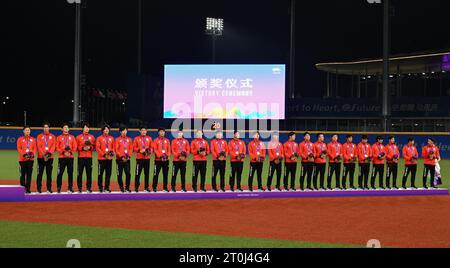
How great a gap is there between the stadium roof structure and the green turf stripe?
43.5 metres

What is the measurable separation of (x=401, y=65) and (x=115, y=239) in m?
48.7

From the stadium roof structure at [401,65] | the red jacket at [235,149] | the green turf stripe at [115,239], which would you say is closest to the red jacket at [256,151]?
the red jacket at [235,149]

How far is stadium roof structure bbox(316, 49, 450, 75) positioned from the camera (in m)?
52.5

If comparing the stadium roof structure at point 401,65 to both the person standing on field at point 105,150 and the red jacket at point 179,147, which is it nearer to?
the red jacket at point 179,147

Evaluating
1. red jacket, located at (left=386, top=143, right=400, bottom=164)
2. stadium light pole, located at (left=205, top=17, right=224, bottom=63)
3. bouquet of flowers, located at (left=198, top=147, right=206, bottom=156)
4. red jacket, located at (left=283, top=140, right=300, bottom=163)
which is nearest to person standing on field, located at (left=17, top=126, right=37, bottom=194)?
bouquet of flowers, located at (left=198, top=147, right=206, bottom=156)

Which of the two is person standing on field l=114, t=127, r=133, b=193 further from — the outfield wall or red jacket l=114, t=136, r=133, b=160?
the outfield wall

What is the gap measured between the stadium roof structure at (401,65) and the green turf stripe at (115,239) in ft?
143

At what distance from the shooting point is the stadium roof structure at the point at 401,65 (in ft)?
172

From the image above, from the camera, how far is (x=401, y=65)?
5622 centimetres

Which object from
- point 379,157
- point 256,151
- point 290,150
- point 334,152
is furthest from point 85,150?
point 379,157

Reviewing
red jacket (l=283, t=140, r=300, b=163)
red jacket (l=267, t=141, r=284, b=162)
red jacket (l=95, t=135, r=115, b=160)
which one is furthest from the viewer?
red jacket (l=283, t=140, r=300, b=163)

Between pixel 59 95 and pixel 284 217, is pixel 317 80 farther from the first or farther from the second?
pixel 284 217

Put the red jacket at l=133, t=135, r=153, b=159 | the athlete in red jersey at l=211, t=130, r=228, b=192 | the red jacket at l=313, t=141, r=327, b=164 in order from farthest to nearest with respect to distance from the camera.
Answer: the red jacket at l=313, t=141, r=327, b=164 < the athlete in red jersey at l=211, t=130, r=228, b=192 < the red jacket at l=133, t=135, r=153, b=159

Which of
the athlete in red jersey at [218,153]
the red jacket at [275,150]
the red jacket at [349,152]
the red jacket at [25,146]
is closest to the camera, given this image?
the red jacket at [25,146]
